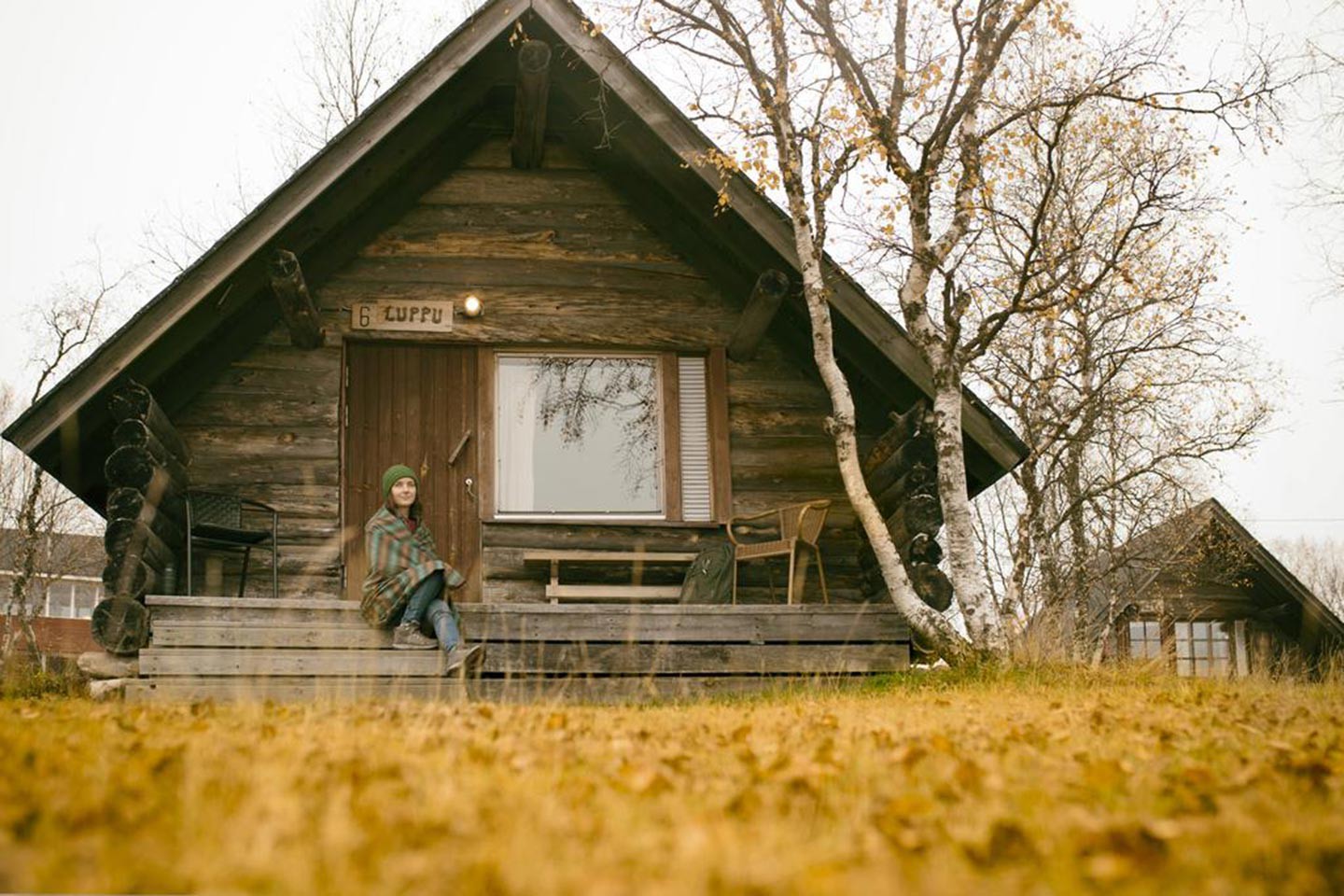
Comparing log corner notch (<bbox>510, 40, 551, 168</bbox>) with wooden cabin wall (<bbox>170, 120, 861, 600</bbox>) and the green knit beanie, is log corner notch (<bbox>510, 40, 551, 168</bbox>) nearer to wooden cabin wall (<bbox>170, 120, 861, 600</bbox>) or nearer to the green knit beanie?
wooden cabin wall (<bbox>170, 120, 861, 600</bbox>)

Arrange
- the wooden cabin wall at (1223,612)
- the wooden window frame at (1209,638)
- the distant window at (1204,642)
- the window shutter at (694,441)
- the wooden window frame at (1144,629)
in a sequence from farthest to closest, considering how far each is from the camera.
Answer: the distant window at (1204,642) < the wooden window frame at (1209,638) < the wooden window frame at (1144,629) < the wooden cabin wall at (1223,612) < the window shutter at (694,441)

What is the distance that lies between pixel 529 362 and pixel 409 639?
325cm

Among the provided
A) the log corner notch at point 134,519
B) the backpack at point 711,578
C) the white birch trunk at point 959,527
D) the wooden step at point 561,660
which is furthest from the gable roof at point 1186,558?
the log corner notch at point 134,519

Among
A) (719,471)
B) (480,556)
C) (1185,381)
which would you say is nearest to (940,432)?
(719,471)

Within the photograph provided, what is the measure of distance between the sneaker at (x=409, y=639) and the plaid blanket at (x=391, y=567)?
0.12m

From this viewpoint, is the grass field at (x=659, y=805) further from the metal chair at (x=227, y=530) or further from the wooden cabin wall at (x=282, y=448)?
the wooden cabin wall at (x=282, y=448)

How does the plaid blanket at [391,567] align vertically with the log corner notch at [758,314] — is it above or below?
below

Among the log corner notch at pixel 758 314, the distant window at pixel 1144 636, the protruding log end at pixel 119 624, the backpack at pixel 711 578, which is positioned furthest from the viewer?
the distant window at pixel 1144 636

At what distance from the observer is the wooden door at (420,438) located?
954 cm

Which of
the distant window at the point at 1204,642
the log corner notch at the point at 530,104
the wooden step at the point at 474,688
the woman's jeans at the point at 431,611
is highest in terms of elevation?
the log corner notch at the point at 530,104

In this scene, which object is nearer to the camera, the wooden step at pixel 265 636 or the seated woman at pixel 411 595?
the wooden step at pixel 265 636

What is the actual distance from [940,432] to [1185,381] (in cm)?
964

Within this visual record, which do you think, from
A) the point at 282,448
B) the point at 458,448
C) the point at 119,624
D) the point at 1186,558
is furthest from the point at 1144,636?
the point at 119,624

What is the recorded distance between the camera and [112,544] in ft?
25.4
